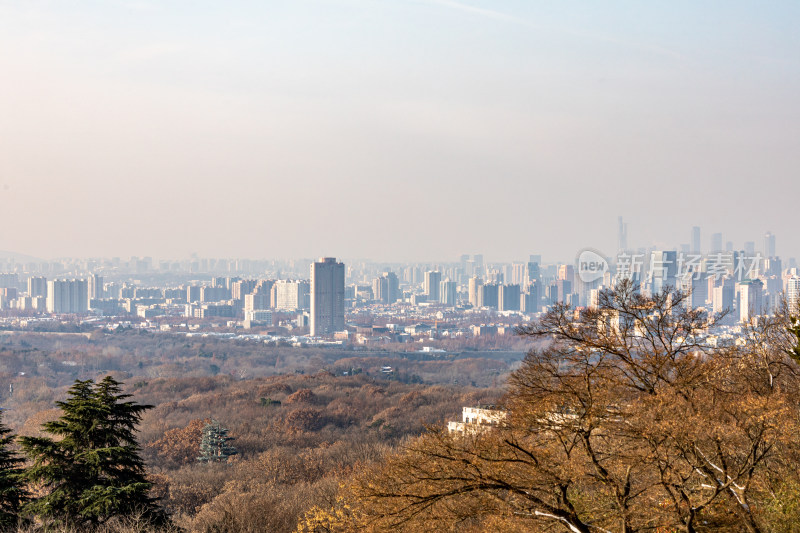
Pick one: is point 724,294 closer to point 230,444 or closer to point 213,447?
point 230,444

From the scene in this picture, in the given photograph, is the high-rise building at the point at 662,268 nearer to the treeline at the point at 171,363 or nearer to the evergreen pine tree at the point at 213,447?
the treeline at the point at 171,363

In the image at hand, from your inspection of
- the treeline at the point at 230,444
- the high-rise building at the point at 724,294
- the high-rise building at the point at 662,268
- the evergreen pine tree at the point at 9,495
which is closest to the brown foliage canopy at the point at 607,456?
the treeline at the point at 230,444

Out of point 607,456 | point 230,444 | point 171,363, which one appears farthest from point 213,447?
point 171,363

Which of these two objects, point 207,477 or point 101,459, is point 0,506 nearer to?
point 101,459

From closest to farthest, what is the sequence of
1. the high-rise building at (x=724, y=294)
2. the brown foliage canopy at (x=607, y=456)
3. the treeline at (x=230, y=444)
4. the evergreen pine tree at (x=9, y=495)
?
the brown foliage canopy at (x=607, y=456)
the evergreen pine tree at (x=9, y=495)
the treeline at (x=230, y=444)
the high-rise building at (x=724, y=294)

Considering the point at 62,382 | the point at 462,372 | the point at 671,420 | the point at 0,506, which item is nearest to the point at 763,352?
the point at 671,420

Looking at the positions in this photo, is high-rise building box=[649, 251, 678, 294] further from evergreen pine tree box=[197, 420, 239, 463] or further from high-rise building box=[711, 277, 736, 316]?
evergreen pine tree box=[197, 420, 239, 463]

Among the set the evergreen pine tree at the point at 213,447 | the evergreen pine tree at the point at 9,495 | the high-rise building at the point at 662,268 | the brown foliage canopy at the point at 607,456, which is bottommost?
the evergreen pine tree at the point at 213,447
